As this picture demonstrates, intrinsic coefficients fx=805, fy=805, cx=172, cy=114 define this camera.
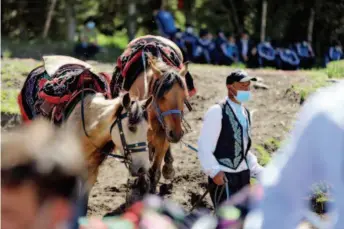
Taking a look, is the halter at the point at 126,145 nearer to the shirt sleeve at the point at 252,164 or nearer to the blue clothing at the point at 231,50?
the shirt sleeve at the point at 252,164

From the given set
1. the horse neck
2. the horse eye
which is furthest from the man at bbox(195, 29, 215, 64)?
the horse eye

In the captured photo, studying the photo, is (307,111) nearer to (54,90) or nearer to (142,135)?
(142,135)

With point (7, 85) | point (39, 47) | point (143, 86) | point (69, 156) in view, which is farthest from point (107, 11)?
point (69, 156)

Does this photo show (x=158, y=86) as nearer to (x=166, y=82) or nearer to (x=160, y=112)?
(x=166, y=82)

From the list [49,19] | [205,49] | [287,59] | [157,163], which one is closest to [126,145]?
[157,163]

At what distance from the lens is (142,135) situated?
6.24m

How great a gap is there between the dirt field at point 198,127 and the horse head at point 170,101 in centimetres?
101

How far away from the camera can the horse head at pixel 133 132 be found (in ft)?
20.4

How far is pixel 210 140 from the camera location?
5.79 meters

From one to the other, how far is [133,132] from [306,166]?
4.45 m

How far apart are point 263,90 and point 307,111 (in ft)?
32.9

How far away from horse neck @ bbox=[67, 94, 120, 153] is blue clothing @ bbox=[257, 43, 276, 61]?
12368mm

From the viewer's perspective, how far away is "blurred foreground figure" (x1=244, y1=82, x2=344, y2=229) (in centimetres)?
179

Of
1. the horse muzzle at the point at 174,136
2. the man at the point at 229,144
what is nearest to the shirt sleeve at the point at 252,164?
the man at the point at 229,144
